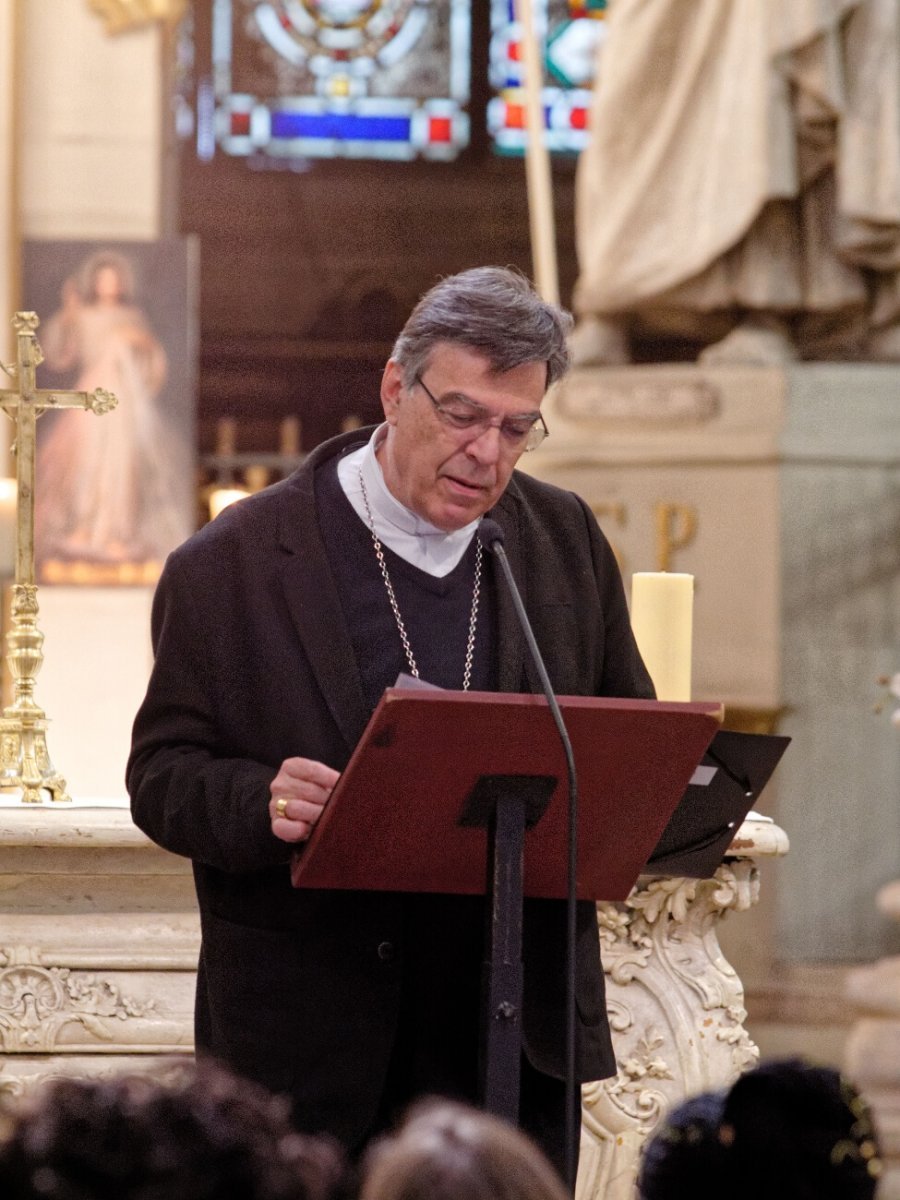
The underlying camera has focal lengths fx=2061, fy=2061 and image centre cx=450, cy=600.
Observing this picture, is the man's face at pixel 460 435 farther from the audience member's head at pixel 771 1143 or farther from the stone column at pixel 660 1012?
the audience member's head at pixel 771 1143

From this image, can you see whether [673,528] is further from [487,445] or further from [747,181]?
[487,445]

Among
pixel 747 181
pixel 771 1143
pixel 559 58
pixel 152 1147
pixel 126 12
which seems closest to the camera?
pixel 152 1147

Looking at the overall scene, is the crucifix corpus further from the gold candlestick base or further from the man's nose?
the man's nose

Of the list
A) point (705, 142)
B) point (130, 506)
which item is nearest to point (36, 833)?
point (705, 142)

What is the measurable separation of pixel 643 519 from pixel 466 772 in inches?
152

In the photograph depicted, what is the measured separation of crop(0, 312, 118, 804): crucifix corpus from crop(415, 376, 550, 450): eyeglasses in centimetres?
109

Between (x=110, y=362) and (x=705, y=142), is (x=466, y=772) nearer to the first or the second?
(x=705, y=142)

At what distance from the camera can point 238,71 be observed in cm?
1548

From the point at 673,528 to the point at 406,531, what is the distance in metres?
3.34

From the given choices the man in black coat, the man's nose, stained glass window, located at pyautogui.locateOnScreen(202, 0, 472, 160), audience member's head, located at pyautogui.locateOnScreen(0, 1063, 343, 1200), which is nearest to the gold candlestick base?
the man in black coat

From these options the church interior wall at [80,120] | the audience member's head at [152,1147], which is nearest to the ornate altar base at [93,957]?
the audience member's head at [152,1147]

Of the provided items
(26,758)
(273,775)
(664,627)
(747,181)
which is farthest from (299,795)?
(747,181)

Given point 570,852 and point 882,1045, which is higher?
point 570,852

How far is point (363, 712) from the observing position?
8.33 ft
